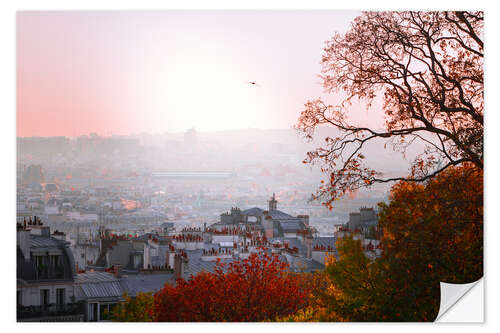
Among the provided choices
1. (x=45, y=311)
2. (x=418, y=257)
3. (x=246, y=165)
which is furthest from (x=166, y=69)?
(x=418, y=257)

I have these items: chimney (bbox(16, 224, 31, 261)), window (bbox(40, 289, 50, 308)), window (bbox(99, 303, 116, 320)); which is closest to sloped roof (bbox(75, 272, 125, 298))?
window (bbox(99, 303, 116, 320))

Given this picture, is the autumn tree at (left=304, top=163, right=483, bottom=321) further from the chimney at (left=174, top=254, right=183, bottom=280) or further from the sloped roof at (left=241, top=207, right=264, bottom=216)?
the chimney at (left=174, top=254, right=183, bottom=280)

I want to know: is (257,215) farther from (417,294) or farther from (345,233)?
(417,294)

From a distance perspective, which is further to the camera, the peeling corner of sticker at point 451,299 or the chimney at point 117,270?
the chimney at point 117,270

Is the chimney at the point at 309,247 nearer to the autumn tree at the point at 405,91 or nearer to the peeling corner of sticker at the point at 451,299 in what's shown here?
the autumn tree at the point at 405,91

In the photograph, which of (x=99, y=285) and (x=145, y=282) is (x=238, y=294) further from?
(x=99, y=285)

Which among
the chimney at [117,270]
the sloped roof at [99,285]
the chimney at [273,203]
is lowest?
the sloped roof at [99,285]

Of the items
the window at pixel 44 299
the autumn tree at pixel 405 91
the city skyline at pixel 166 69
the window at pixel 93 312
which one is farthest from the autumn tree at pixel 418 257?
the window at pixel 44 299
